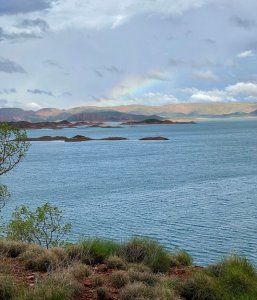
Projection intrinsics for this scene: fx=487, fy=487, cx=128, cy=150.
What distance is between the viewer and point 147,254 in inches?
612

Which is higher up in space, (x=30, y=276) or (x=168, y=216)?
(x=30, y=276)

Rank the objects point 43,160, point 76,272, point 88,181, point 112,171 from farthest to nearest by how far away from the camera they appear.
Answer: point 43,160 < point 112,171 < point 88,181 < point 76,272

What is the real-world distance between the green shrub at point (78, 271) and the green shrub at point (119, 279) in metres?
0.80

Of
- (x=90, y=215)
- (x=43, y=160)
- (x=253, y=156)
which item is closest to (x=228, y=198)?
(x=90, y=215)

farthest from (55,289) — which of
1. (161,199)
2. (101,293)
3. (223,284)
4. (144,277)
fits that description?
(161,199)

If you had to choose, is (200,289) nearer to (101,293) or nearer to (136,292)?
(136,292)

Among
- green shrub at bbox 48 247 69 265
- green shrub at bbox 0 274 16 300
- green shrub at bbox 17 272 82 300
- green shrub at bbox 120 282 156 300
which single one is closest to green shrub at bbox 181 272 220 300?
green shrub at bbox 120 282 156 300

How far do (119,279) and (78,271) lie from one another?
45.0 inches

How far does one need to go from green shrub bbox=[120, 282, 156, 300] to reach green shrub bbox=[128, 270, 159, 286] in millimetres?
855

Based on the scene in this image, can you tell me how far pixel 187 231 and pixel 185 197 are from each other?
17.0 metres

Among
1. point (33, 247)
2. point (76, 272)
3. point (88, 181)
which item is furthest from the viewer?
point (88, 181)

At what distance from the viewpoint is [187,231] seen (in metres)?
37.0

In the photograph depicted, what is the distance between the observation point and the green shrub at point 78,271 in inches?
515

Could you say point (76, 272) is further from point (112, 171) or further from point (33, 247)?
point (112, 171)
